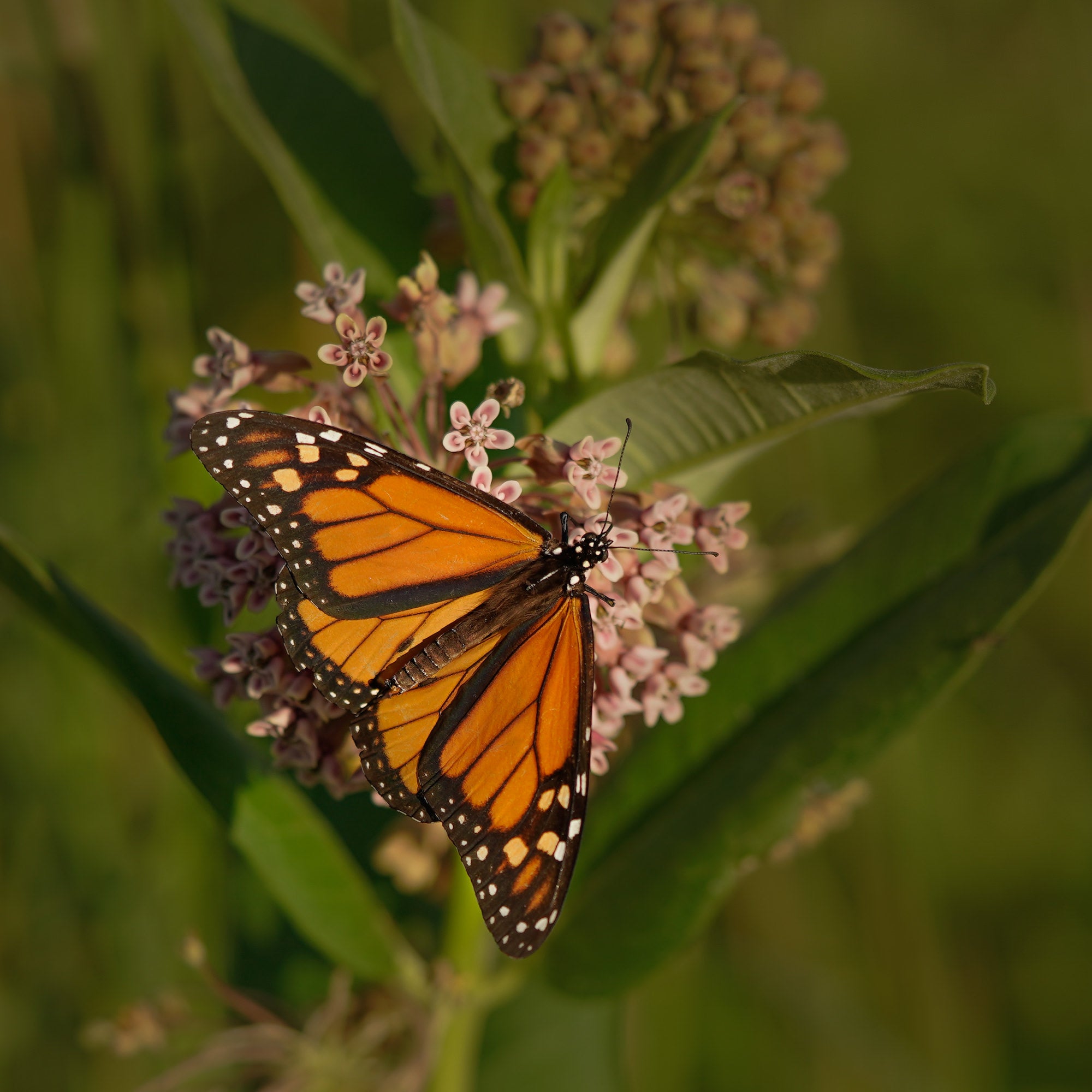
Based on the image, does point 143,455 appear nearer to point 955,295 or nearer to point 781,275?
point 781,275

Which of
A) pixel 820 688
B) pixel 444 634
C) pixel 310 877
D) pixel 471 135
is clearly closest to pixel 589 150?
pixel 471 135

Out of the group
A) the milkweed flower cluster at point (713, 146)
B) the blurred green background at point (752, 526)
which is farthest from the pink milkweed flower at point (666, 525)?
the blurred green background at point (752, 526)

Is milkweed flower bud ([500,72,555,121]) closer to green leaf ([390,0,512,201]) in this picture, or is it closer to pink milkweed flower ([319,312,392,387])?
green leaf ([390,0,512,201])

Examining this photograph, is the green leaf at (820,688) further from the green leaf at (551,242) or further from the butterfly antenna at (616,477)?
the green leaf at (551,242)

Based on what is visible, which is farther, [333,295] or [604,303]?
[604,303]

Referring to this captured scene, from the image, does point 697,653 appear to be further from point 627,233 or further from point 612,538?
point 627,233

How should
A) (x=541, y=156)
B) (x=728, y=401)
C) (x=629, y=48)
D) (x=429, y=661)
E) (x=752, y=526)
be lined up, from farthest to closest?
(x=752, y=526), (x=629, y=48), (x=541, y=156), (x=429, y=661), (x=728, y=401)

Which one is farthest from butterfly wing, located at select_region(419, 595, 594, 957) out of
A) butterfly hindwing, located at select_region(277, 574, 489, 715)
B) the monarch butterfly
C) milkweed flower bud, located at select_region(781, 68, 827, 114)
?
milkweed flower bud, located at select_region(781, 68, 827, 114)

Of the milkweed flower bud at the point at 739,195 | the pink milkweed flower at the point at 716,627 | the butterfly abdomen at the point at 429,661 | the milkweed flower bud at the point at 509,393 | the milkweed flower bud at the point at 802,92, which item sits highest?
the milkweed flower bud at the point at 802,92
